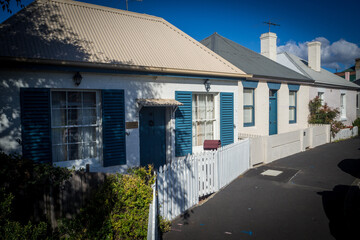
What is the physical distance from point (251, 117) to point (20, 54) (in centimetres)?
946

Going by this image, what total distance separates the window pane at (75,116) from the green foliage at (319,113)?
533 inches

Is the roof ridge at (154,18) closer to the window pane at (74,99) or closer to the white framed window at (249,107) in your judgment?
the white framed window at (249,107)

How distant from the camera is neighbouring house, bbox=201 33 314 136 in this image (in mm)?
11609

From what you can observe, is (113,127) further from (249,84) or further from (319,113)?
(319,113)

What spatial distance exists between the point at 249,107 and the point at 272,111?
1926 millimetres

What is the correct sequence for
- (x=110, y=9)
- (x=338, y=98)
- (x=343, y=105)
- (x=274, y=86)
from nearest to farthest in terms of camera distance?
(x=110, y=9), (x=274, y=86), (x=338, y=98), (x=343, y=105)

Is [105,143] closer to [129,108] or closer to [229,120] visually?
[129,108]

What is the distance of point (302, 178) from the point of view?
7.66 meters

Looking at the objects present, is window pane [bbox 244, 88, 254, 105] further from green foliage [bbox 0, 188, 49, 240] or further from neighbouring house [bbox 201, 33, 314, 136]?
green foliage [bbox 0, 188, 49, 240]

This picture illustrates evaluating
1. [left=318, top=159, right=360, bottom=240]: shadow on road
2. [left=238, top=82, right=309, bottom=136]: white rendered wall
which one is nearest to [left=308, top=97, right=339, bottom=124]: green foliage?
[left=238, top=82, right=309, bottom=136]: white rendered wall

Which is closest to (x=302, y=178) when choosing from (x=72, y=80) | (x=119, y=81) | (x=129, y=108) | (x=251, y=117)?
(x=251, y=117)

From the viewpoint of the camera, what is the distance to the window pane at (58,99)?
6325mm

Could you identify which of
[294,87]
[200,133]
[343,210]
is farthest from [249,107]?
[343,210]

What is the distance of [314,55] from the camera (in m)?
18.1
